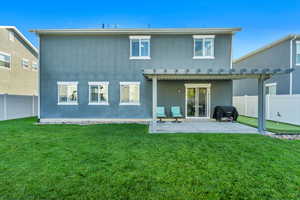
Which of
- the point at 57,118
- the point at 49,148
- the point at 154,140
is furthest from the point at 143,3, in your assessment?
the point at 49,148

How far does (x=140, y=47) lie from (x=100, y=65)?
3.02 meters

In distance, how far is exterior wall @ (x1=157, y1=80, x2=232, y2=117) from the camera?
11305 mm

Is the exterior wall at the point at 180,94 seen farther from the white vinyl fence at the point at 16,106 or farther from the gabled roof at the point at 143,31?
the white vinyl fence at the point at 16,106

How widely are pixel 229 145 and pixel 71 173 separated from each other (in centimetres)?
496

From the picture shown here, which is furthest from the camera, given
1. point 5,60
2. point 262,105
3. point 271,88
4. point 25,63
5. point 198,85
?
point 25,63

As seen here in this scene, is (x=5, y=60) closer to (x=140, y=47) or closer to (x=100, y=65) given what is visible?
(x=100, y=65)

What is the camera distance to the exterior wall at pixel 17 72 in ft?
45.9

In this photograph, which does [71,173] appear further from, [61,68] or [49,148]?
[61,68]

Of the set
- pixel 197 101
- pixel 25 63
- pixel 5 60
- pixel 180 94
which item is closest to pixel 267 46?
pixel 197 101

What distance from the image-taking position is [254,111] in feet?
43.3

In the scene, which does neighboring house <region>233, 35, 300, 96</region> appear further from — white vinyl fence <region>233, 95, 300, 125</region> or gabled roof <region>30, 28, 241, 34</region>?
gabled roof <region>30, 28, 241, 34</region>

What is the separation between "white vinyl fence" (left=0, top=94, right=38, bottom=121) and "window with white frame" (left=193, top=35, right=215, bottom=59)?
1364cm

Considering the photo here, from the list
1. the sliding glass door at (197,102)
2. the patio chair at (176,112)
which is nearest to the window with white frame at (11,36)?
the patio chair at (176,112)

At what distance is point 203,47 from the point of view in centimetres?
1102
